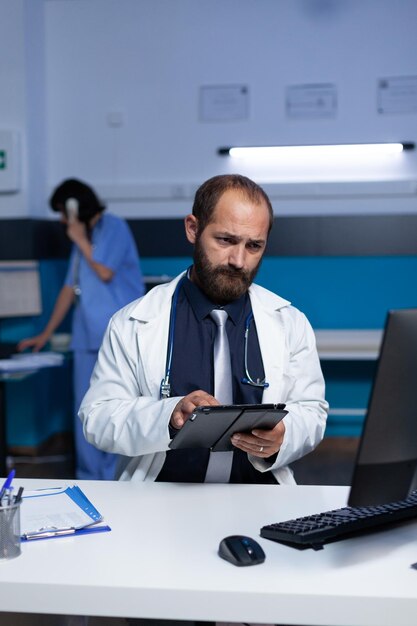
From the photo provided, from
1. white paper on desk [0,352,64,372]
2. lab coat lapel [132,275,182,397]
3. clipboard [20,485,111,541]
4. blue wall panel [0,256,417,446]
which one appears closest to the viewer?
clipboard [20,485,111,541]

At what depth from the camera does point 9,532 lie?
1.30 m

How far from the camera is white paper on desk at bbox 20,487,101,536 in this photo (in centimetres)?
143

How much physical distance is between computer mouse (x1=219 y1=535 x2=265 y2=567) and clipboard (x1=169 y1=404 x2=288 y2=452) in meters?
0.24

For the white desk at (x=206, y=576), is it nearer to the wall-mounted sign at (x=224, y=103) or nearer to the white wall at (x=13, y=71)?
the white wall at (x=13, y=71)

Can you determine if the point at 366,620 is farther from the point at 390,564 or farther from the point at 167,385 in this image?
the point at 167,385

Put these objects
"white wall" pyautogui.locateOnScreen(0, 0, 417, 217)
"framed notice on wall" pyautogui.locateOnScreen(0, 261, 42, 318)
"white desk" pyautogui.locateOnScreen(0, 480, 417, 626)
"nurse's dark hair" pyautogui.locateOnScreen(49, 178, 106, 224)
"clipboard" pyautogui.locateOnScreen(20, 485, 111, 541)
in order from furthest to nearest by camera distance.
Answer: "white wall" pyautogui.locateOnScreen(0, 0, 417, 217)
"framed notice on wall" pyautogui.locateOnScreen(0, 261, 42, 318)
"nurse's dark hair" pyautogui.locateOnScreen(49, 178, 106, 224)
"clipboard" pyautogui.locateOnScreen(20, 485, 111, 541)
"white desk" pyautogui.locateOnScreen(0, 480, 417, 626)

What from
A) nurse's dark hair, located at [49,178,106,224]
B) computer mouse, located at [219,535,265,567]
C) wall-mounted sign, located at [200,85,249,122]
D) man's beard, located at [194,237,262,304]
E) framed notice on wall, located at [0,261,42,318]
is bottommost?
framed notice on wall, located at [0,261,42,318]

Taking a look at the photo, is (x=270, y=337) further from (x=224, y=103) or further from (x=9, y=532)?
(x=224, y=103)

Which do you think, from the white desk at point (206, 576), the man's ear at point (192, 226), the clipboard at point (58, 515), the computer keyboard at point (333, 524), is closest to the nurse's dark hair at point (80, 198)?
the man's ear at point (192, 226)

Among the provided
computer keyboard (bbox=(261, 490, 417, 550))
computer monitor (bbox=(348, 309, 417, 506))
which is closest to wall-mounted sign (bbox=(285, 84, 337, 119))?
computer keyboard (bbox=(261, 490, 417, 550))

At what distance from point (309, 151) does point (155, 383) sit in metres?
3.12

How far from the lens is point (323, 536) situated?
4.42 feet

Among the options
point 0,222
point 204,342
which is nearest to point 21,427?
point 0,222

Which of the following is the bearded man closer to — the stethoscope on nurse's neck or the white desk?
the stethoscope on nurse's neck
